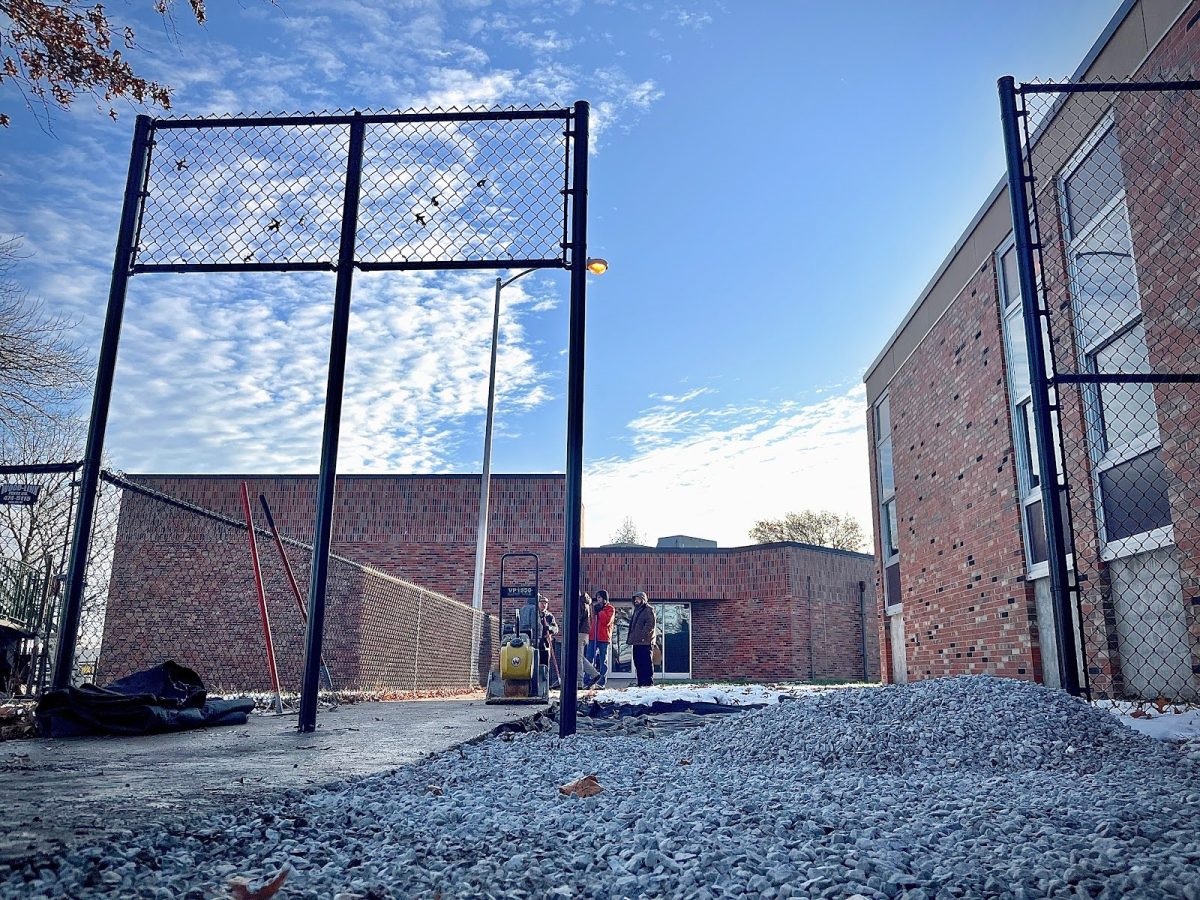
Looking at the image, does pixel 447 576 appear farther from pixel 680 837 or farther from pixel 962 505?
pixel 680 837

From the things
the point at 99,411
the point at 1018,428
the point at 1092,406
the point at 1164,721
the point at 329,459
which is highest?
the point at 1018,428

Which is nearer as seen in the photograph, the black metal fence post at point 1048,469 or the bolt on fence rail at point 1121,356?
the black metal fence post at point 1048,469

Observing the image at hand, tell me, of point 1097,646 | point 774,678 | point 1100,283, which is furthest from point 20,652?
point 774,678

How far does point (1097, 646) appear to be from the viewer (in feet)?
28.1

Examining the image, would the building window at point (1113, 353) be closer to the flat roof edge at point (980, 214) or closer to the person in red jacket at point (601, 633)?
the flat roof edge at point (980, 214)

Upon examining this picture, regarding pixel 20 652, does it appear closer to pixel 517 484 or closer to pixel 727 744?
pixel 727 744

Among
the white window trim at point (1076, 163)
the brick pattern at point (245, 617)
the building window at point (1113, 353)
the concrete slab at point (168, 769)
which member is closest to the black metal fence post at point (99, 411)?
the concrete slab at point (168, 769)

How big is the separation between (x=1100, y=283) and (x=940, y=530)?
18.4ft

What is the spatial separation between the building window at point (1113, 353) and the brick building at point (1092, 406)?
0.06ft

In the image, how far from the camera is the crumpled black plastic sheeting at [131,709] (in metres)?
4.80

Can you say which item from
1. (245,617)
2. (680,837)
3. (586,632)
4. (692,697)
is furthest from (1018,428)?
(245,617)

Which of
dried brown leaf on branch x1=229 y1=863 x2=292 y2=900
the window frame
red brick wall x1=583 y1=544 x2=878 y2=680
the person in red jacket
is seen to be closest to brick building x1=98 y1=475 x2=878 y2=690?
red brick wall x1=583 y1=544 x2=878 y2=680

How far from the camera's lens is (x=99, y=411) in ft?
17.8

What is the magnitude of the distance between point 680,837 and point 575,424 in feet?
10.7
